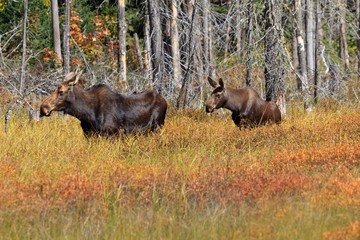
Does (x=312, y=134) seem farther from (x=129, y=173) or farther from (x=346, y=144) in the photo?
(x=129, y=173)

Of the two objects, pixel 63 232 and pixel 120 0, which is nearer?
pixel 63 232

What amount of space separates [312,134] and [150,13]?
20.3ft

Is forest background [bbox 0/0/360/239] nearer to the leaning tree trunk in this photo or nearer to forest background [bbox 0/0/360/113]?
the leaning tree trunk

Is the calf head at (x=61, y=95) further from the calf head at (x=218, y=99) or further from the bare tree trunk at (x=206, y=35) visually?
the bare tree trunk at (x=206, y=35)

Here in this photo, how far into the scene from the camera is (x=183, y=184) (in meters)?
5.79

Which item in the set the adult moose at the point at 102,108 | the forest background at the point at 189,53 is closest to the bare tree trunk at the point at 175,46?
the forest background at the point at 189,53

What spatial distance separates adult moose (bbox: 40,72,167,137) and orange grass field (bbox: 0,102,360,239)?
0.27m

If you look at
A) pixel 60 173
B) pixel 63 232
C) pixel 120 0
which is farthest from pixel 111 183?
pixel 120 0

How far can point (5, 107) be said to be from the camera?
13008 millimetres

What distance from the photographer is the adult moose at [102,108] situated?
26.9ft

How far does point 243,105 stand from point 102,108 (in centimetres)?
313

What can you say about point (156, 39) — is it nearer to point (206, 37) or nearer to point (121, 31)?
point (121, 31)

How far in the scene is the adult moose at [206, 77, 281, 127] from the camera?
984 cm

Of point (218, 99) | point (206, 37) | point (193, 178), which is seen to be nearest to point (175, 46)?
point (206, 37)
